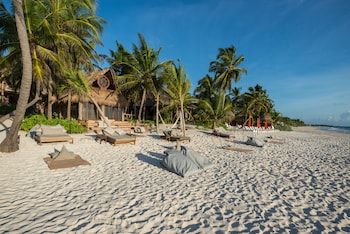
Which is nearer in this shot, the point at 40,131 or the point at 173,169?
the point at 173,169

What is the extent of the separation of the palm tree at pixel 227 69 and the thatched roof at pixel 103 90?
497 inches

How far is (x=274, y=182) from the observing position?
14.0ft

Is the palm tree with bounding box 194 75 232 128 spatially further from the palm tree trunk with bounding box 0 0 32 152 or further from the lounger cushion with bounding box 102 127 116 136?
the palm tree trunk with bounding box 0 0 32 152

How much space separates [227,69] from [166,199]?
21715 mm

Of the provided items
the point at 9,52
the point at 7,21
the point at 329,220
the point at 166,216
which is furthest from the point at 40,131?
the point at 329,220

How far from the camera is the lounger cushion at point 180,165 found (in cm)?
456

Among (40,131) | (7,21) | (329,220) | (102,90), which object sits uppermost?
(7,21)

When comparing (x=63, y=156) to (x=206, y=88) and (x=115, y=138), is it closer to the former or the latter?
(x=115, y=138)

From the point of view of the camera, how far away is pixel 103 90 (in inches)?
647

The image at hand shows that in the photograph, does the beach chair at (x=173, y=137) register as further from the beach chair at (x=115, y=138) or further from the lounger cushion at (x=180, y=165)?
the lounger cushion at (x=180, y=165)

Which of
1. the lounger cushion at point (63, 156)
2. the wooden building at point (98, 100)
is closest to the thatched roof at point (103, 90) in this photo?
the wooden building at point (98, 100)

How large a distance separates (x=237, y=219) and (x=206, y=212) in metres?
0.49

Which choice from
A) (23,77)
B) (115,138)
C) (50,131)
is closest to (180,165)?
(115,138)

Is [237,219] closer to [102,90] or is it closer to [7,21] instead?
[7,21]
